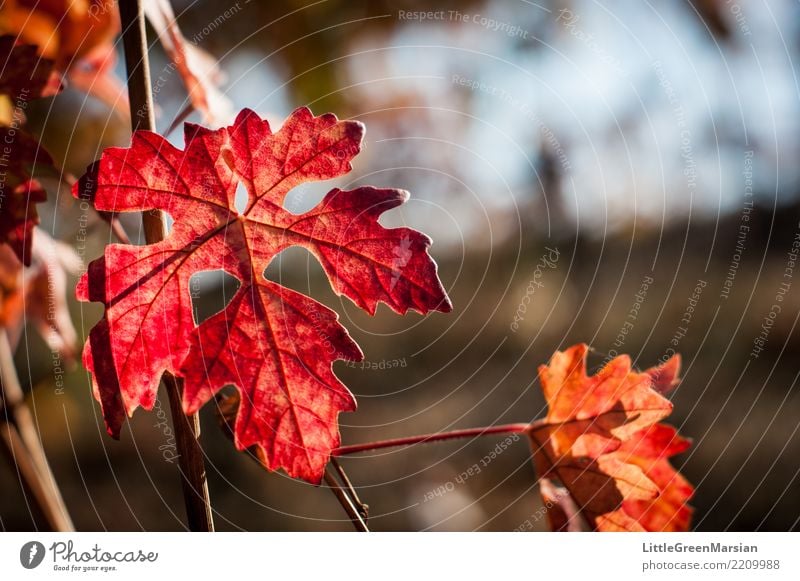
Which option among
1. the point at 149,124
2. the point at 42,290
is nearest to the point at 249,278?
the point at 149,124

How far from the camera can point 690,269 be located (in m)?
3.43

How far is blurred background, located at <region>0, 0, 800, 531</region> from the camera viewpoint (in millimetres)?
1525

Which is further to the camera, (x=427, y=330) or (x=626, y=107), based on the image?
(x=427, y=330)

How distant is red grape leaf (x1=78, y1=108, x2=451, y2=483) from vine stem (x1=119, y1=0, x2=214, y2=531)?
0.07 feet

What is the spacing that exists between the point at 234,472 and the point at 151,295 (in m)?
2.54

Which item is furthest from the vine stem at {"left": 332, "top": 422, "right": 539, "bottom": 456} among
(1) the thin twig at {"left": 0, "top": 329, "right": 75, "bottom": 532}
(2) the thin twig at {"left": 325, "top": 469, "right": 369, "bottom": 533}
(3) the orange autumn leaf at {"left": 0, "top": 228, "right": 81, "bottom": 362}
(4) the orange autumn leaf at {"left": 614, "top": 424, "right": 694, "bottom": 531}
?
(3) the orange autumn leaf at {"left": 0, "top": 228, "right": 81, "bottom": 362}

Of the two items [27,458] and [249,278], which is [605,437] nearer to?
[249,278]
